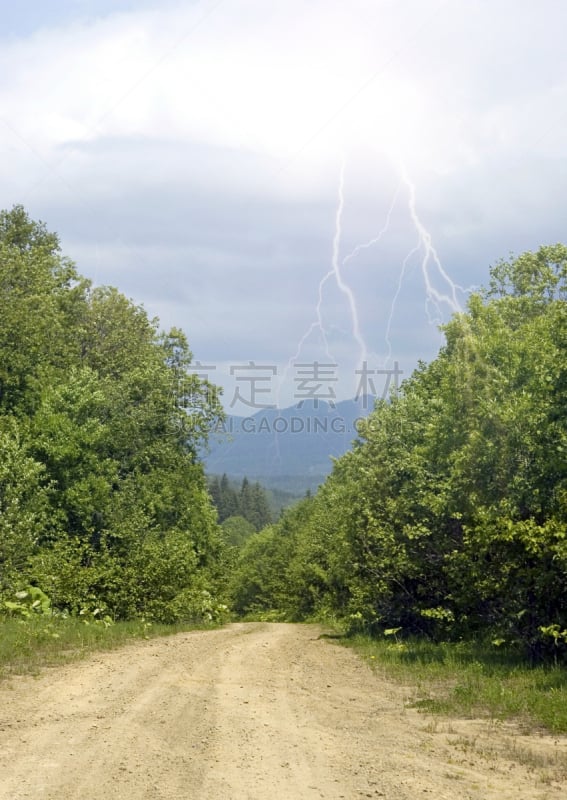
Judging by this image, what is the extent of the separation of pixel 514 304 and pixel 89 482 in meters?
19.8

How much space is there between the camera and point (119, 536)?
32.1 metres

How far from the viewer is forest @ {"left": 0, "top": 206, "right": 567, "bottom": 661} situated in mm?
18312

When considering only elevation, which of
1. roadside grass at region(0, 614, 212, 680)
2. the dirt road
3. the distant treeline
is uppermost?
the distant treeline

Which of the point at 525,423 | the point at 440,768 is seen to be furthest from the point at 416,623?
the point at 440,768

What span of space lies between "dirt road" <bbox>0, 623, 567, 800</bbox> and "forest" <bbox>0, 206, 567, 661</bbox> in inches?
205

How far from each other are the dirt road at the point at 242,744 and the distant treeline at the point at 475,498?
14.0 ft

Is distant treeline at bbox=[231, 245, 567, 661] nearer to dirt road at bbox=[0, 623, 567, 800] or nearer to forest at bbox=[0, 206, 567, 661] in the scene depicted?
forest at bbox=[0, 206, 567, 661]

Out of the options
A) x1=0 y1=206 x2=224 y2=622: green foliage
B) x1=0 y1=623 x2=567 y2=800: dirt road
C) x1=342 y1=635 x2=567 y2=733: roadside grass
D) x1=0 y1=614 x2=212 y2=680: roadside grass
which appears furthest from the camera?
x1=0 y1=206 x2=224 y2=622: green foliage

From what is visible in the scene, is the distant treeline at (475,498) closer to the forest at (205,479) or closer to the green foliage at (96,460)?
the forest at (205,479)

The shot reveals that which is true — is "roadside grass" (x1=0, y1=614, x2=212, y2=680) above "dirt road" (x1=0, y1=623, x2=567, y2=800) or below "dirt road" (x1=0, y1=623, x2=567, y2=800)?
below

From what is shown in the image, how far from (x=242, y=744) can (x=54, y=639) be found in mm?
12113

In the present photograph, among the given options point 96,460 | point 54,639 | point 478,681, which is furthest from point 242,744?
point 96,460

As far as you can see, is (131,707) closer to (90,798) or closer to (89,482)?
(90,798)

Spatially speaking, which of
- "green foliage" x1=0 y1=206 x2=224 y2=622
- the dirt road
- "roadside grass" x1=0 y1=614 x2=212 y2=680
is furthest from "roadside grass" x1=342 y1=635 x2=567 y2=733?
"green foliage" x1=0 y1=206 x2=224 y2=622
